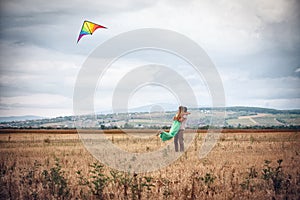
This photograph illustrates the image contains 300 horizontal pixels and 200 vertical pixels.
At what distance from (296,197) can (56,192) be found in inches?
221

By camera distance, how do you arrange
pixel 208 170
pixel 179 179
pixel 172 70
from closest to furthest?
pixel 179 179 → pixel 208 170 → pixel 172 70

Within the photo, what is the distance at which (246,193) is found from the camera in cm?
855

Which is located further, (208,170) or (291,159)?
(291,159)

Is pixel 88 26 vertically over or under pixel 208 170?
over

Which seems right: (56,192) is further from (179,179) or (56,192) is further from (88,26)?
(88,26)

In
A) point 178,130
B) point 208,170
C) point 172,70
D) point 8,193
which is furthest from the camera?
point 172,70

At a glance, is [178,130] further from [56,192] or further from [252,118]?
[252,118]

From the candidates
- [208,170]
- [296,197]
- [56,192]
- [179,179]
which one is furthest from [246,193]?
[56,192]

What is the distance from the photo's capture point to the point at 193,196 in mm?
8344

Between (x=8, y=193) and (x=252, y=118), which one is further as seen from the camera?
(x=252, y=118)

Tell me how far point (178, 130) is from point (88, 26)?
22.4 feet

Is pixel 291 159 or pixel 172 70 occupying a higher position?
pixel 172 70

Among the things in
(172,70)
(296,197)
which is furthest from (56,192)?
(172,70)

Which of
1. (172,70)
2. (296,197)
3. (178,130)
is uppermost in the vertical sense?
(172,70)
